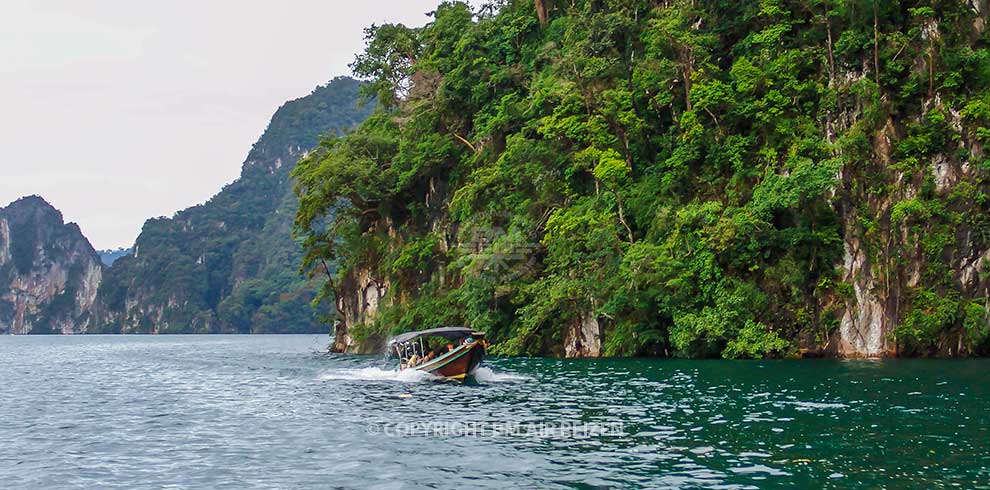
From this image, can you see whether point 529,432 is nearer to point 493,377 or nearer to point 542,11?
point 493,377

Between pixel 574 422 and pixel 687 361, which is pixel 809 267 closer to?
pixel 687 361

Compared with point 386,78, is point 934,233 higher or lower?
lower

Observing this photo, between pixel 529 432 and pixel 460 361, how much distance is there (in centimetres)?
1316

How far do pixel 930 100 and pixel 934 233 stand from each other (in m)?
6.41

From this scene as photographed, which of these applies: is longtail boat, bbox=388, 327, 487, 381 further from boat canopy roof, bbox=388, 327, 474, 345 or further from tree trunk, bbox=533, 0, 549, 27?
tree trunk, bbox=533, 0, 549, 27

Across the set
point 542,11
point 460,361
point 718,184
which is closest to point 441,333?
point 460,361

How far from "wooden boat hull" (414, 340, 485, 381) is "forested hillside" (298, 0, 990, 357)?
39.9 ft

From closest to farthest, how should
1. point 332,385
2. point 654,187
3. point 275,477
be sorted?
point 275,477 → point 332,385 → point 654,187

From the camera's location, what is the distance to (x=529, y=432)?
1988 centimetres

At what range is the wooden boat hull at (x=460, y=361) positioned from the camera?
32812 millimetres

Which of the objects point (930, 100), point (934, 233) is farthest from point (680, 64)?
point (934, 233)

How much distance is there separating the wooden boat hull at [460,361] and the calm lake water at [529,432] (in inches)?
28.2

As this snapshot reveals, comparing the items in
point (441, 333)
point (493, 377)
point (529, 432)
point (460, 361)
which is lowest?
point (529, 432)

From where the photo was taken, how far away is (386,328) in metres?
57.7
